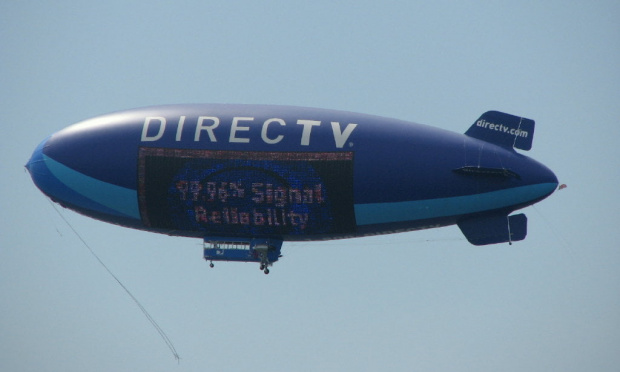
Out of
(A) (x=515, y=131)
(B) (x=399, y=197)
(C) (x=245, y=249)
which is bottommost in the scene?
(C) (x=245, y=249)

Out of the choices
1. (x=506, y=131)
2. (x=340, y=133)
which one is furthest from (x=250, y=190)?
(x=506, y=131)

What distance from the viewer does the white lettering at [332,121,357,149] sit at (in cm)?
4203

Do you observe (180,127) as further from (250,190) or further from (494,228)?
(494,228)

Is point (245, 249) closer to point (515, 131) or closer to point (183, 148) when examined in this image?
point (183, 148)

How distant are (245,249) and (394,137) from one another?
7431 millimetres

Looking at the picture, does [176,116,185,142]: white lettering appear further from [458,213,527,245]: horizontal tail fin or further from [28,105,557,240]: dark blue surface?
[458,213,527,245]: horizontal tail fin

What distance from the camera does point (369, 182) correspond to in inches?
1635

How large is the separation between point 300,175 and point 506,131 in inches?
335

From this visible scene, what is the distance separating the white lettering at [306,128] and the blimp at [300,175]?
5 cm

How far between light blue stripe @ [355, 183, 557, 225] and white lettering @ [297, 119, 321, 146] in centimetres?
313

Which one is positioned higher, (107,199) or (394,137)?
(394,137)

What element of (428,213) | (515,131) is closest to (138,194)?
(428,213)

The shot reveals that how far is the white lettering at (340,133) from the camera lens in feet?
138

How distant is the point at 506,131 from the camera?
43375 mm
